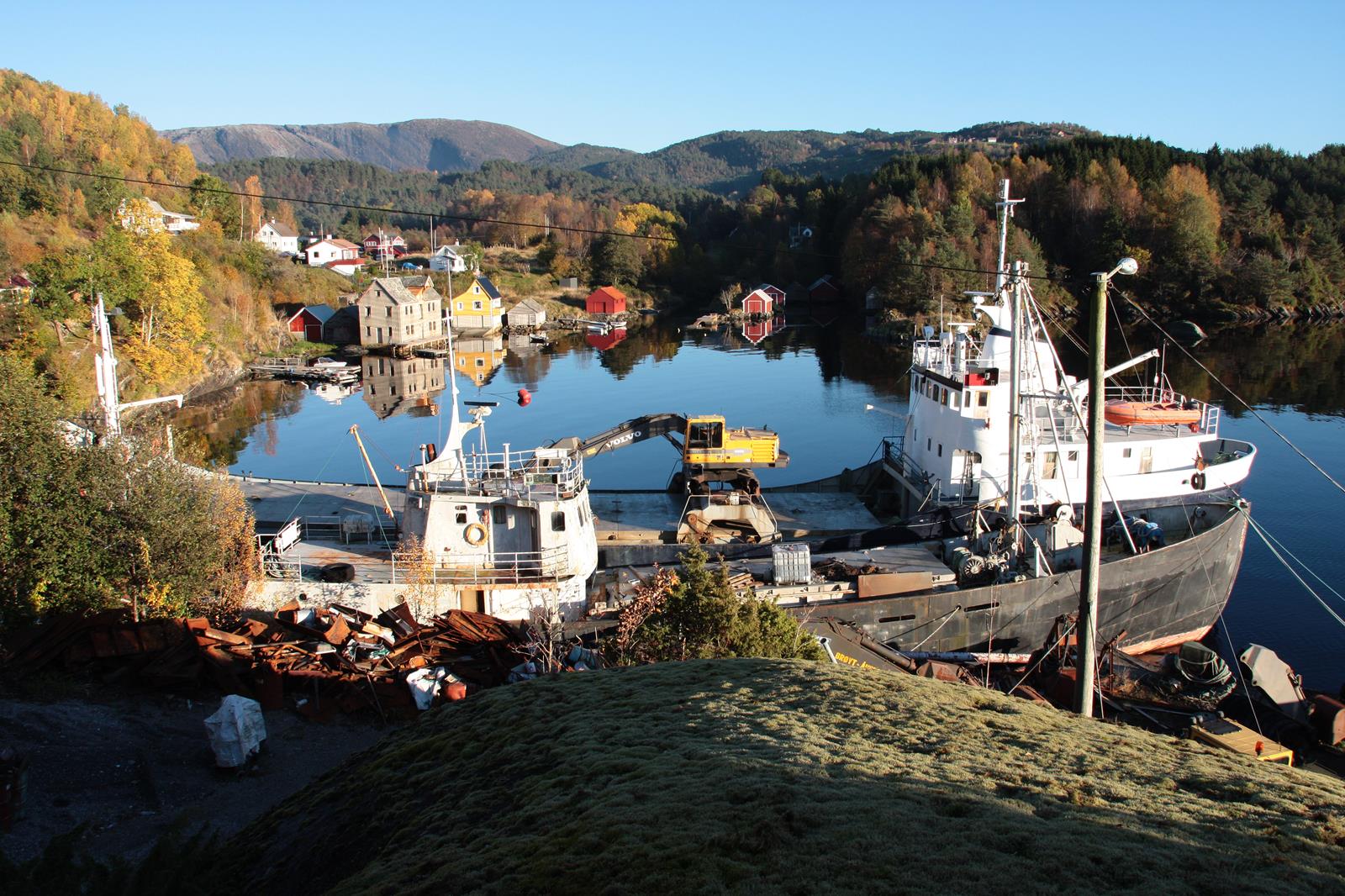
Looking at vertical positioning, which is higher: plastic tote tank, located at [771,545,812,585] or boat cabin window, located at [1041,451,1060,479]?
Answer: boat cabin window, located at [1041,451,1060,479]

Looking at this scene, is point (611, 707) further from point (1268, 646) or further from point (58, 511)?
point (1268, 646)

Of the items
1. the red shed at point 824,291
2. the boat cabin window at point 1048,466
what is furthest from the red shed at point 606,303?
the boat cabin window at point 1048,466

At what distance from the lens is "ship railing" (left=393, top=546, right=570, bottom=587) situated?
1877cm

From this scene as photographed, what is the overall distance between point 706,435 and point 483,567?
763 centimetres

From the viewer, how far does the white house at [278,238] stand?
115900mm

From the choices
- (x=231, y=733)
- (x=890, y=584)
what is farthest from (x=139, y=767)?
(x=890, y=584)

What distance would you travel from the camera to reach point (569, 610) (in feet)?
62.8

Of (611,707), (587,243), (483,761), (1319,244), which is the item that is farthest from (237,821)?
(587,243)

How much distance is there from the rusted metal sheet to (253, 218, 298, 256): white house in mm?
109167

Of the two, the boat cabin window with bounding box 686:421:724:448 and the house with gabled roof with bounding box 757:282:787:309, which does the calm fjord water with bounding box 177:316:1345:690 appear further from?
the house with gabled roof with bounding box 757:282:787:309

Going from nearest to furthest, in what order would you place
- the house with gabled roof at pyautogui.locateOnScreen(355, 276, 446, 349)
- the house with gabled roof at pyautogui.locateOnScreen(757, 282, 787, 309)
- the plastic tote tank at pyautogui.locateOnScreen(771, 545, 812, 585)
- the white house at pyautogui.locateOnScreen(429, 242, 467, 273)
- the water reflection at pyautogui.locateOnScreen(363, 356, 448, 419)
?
the plastic tote tank at pyautogui.locateOnScreen(771, 545, 812, 585), the water reflection at pyautogui.locateOnScreen(363, 356, 448, 419), the house with gabled roof at pyautogui.locateOnScreen(355, 276, 446, 349), the house with gabled roof at pyautogui.locateOnScreen(757, 282, 787, 309), the white house at pyautogui.locateOnScreen(429, 242, 467, 273)

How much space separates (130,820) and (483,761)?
457 cm

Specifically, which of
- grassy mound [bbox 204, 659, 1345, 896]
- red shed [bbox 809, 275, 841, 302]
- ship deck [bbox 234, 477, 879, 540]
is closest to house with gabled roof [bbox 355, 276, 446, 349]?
red shed [bbox 809, 275, 841, 302]

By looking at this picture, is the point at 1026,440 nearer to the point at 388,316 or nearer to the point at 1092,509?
the point at 1092,509
